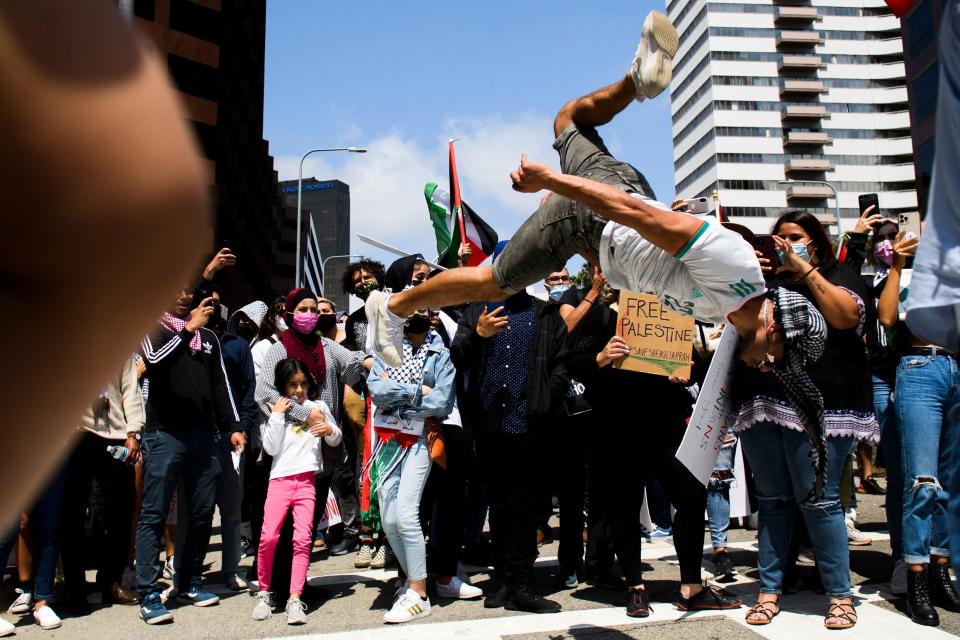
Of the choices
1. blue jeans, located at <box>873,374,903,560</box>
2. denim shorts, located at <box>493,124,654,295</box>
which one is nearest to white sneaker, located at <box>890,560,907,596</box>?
blue jeans, located at <box>873,374,903,560</box>

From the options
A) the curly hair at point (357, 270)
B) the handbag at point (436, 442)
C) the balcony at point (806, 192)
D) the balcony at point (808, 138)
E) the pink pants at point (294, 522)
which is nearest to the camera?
the pink pants at point (294, 522)

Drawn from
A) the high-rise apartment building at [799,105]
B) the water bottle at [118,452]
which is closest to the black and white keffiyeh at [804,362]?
the water bottle at [118,452]

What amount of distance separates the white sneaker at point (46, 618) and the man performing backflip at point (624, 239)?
10.4 ft

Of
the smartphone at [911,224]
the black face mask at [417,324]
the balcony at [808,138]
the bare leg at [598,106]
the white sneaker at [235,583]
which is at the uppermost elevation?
the balcony at [808,138]

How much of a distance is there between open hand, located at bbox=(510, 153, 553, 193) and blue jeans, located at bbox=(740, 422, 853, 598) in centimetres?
213

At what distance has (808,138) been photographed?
9450cm

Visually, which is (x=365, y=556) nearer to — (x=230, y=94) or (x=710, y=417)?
(x=710, y=417)

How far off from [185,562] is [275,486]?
0.90m

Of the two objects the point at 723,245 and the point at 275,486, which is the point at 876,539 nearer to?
the point at 723,245

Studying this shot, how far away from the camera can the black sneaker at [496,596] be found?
5273mm

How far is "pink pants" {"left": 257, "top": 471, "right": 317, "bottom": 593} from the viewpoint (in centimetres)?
534

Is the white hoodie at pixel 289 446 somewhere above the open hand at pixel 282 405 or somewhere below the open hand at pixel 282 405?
below

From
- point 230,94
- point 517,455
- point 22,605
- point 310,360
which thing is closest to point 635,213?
point 517,455

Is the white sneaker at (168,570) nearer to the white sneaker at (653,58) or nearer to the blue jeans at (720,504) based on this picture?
the blue jeans at (720,504)
